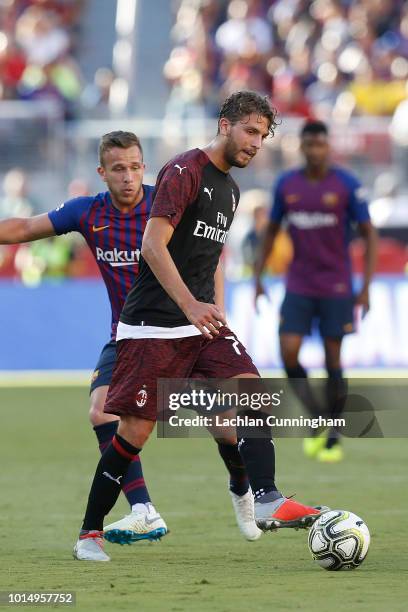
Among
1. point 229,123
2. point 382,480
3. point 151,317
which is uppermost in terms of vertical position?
point 229,123

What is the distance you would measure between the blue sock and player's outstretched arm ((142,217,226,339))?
1310 mm

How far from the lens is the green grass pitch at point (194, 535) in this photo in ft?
17.4

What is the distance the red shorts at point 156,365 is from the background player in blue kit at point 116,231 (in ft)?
2.47

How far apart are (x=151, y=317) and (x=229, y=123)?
3.18 feet

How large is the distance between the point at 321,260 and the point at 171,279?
510cm

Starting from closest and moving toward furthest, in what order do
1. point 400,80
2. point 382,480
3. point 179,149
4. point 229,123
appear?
1. point 229,123
2. point 382,480
3. point 179,149
4. point 400,80

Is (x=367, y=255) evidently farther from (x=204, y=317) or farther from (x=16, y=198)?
(x=16, y=198)

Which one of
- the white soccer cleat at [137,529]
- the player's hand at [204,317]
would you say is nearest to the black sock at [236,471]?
the white soccer cleat at [137,529]

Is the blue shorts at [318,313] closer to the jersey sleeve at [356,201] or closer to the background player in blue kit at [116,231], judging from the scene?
the jersey sleeve at [356,201]

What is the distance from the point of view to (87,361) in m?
17.1

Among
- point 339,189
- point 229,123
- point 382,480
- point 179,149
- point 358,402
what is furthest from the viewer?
point 179,149

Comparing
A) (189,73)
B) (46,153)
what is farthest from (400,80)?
(46,153)

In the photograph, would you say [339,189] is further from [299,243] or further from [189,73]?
[189,73]

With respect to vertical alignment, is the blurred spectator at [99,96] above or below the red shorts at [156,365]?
above
